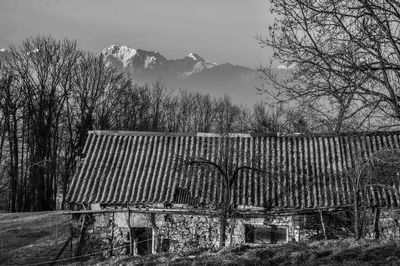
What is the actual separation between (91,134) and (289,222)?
7.26 m

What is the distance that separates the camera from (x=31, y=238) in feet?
61.0

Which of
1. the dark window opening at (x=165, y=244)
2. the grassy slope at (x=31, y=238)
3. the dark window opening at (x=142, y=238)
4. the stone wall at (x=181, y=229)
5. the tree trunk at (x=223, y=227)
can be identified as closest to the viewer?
the tree trunk at (x=223, y=227)

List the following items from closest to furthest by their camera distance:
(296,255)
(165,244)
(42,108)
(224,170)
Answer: (296,255), (165,244), (224,170), (42,108)

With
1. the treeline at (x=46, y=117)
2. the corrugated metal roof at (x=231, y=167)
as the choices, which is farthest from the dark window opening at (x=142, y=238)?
the treeline at (x=46, y=117)

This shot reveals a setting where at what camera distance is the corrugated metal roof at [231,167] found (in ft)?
43.5

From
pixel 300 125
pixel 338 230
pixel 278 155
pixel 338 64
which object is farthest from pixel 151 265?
pixel 278 155

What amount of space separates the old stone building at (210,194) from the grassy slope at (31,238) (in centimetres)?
240

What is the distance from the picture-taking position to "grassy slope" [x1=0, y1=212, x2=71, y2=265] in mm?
15570

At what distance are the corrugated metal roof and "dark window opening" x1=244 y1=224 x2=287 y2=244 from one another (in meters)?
0.62

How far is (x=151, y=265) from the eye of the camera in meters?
7.08

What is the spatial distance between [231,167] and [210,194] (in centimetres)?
100

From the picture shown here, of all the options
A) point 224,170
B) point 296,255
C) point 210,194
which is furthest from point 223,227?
point 296,255

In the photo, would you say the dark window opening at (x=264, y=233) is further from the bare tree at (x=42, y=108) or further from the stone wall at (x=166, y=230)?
the bare tree at (x=42, y=108)

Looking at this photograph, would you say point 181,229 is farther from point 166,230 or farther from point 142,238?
point 142,238
